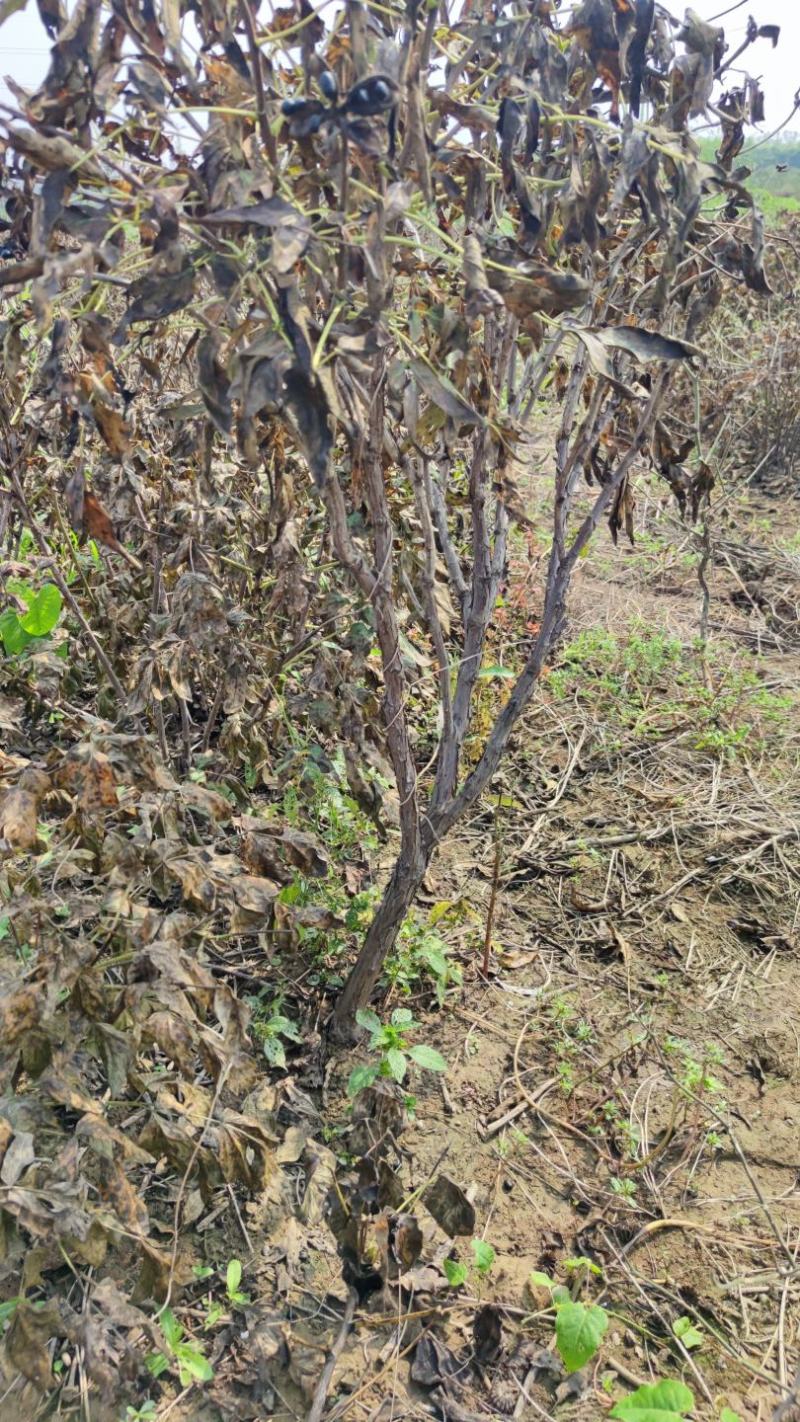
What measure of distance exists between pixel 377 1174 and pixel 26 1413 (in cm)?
59

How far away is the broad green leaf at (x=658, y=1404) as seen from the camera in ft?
4.07

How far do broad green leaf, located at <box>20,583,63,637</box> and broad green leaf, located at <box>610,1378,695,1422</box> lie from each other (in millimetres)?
Result: 1913

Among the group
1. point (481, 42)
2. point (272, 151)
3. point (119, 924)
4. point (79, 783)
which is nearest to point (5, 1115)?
point (119, 924)

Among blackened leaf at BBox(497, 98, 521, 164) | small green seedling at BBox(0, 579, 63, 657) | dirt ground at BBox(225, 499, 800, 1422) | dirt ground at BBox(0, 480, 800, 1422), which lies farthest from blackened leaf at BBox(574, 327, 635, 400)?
small green seedling at BBox(0, 579, 63, 657)

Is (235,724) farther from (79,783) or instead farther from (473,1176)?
(473,1176)

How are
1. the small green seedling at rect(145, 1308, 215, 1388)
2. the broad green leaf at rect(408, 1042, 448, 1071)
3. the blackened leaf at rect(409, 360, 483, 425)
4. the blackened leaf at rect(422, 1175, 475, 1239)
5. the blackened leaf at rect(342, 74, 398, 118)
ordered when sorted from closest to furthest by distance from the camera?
the blackened leaf at rect(342, 74, 398, 118) → the blackened leaf at rect(409, 360, 483, 425) → the small green seedling at rect(145, 1308, 215, 1388) → the blackened leaf at rect(422, 1175, 475, 1239) → the broad green leaf at rect(408, 1042, 448, 1071)

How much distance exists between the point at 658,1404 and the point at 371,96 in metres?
1.55

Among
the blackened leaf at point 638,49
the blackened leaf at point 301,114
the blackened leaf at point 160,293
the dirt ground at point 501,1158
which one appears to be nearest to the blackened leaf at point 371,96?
the blackened leaf at point 301,114

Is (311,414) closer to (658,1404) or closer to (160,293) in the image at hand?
(160,293)

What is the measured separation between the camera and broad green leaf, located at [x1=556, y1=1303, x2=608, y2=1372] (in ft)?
4.75

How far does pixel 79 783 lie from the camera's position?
4.67 ft

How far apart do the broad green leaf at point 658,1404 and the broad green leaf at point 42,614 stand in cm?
191

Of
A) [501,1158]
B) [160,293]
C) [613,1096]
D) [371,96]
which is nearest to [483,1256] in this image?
[501,1158]

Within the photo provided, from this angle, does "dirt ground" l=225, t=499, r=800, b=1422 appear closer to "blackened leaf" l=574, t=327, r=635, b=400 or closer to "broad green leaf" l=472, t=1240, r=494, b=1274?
"broad green leaf" l=472, t=1240, r=494, b=1274
